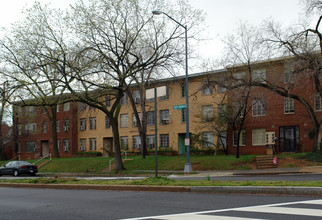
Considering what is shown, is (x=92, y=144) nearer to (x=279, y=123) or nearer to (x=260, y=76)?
(x=279, y=123)

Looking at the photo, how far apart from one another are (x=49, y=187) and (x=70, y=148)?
38.8 meters

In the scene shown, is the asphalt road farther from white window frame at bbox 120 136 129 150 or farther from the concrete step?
white window frame at bbox 120 136 129 150

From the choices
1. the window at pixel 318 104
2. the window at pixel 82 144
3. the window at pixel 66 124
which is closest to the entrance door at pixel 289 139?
the window at pixel 318 104

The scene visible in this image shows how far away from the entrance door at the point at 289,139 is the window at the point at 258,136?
1.73 metres

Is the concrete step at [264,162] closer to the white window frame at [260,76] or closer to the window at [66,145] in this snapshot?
the white window frame at [260,76]

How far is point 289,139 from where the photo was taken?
111ft

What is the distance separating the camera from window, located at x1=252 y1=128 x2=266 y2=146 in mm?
35469

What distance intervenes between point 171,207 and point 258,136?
2889cm

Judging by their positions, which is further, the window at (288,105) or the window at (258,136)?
the window at (258,136)

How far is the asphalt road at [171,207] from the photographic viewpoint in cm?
716

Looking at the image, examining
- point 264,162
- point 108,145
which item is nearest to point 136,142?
point 108,145

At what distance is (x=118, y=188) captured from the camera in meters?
13.0

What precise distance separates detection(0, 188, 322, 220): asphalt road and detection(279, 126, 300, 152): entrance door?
999 inches

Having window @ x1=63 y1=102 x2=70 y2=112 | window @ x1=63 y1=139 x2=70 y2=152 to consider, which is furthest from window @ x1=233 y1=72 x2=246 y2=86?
window @ x1=63 y1=139 x2=70 y2=152
